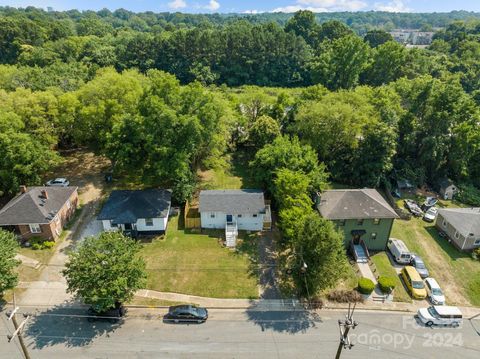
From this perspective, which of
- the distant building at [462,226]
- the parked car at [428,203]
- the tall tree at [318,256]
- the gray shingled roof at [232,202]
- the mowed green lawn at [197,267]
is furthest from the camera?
the parked car at [428,203]

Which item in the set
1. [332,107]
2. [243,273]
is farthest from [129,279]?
[332,107]

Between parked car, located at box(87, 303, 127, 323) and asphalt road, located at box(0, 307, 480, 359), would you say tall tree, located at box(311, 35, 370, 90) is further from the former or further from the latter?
→ parked car, located at box(87, 303, 127, 323)

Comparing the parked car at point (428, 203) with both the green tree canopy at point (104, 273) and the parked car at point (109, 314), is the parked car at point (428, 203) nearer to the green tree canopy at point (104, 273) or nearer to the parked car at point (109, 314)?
the green tree canopy at point (104, 273)

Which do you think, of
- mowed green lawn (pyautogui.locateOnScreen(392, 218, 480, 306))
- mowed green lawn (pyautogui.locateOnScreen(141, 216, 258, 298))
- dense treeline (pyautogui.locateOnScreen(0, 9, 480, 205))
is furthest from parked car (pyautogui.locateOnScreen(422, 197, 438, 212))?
mowed green lawn (pyautogui.locateOnScreen(141, 216, 258, 298))

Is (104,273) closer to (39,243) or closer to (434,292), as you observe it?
(39,243)

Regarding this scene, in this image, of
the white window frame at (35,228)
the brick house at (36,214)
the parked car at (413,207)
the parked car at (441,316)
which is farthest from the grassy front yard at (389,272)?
the white window frame at (35,228)

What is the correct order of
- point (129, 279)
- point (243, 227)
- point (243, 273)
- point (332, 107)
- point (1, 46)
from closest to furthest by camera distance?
1. point (129, 279)
2. point (243, 273)
3. point (243, 227)
4. point (332, 107)
5. point (1, 46)

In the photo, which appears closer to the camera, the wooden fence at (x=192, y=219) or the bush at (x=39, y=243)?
the bush at (x=39, y=243)

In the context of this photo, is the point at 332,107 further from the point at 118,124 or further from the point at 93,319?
the point at 93,319
